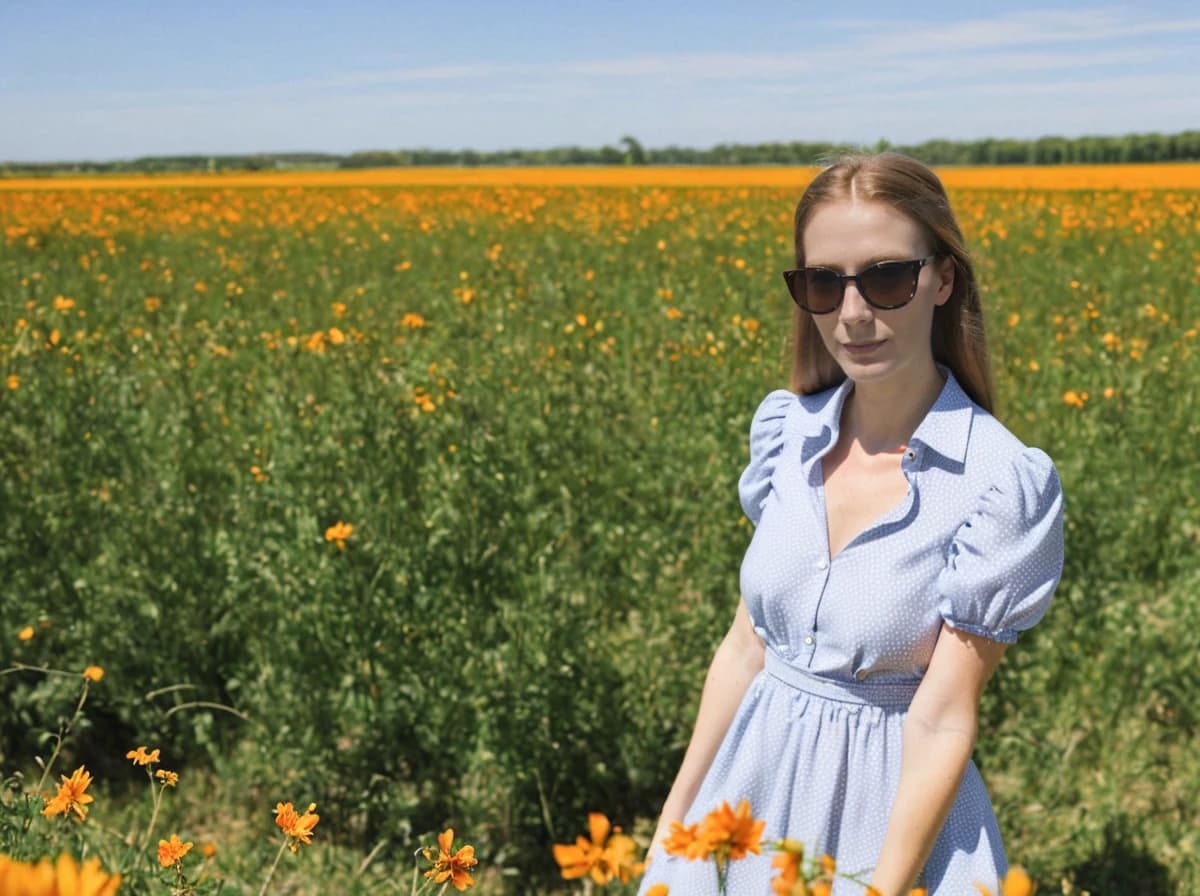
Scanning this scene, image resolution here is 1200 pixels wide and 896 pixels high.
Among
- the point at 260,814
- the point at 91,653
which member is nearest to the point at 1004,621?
the point at 260,814

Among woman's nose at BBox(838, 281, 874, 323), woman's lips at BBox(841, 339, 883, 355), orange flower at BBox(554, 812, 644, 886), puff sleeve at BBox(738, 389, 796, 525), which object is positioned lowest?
orange flower at BBox(554, 812, 644, 886)

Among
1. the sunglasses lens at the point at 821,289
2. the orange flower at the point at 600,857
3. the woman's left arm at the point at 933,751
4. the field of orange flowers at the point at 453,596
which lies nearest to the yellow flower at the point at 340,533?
the field of orange flowers at the point at 453,596

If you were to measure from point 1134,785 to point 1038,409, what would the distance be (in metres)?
1.31

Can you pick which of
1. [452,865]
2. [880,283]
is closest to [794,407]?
[880,283]

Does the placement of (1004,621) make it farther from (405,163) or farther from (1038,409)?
(405,163)

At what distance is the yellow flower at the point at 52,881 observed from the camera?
49 cm

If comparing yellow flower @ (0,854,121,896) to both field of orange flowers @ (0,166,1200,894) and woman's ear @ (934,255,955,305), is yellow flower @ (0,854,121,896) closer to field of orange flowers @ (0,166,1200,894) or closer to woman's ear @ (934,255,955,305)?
woman's ear @ (934,255,955,305)

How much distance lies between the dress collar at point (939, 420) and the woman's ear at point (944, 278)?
96 millimetres

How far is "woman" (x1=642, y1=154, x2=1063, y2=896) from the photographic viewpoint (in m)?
1.37

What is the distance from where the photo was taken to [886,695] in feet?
4.90

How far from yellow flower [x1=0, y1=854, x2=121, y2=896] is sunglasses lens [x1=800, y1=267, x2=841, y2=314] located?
1.12 m

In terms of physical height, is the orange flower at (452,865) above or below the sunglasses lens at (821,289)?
below

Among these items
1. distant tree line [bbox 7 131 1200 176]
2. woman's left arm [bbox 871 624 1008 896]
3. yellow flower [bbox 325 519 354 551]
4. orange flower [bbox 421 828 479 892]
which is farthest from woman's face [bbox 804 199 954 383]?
distant tree line [bbox 7 131 1200 176]

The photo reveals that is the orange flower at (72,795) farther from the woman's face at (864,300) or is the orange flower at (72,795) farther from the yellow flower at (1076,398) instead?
the yellow flower at (1076,398)
